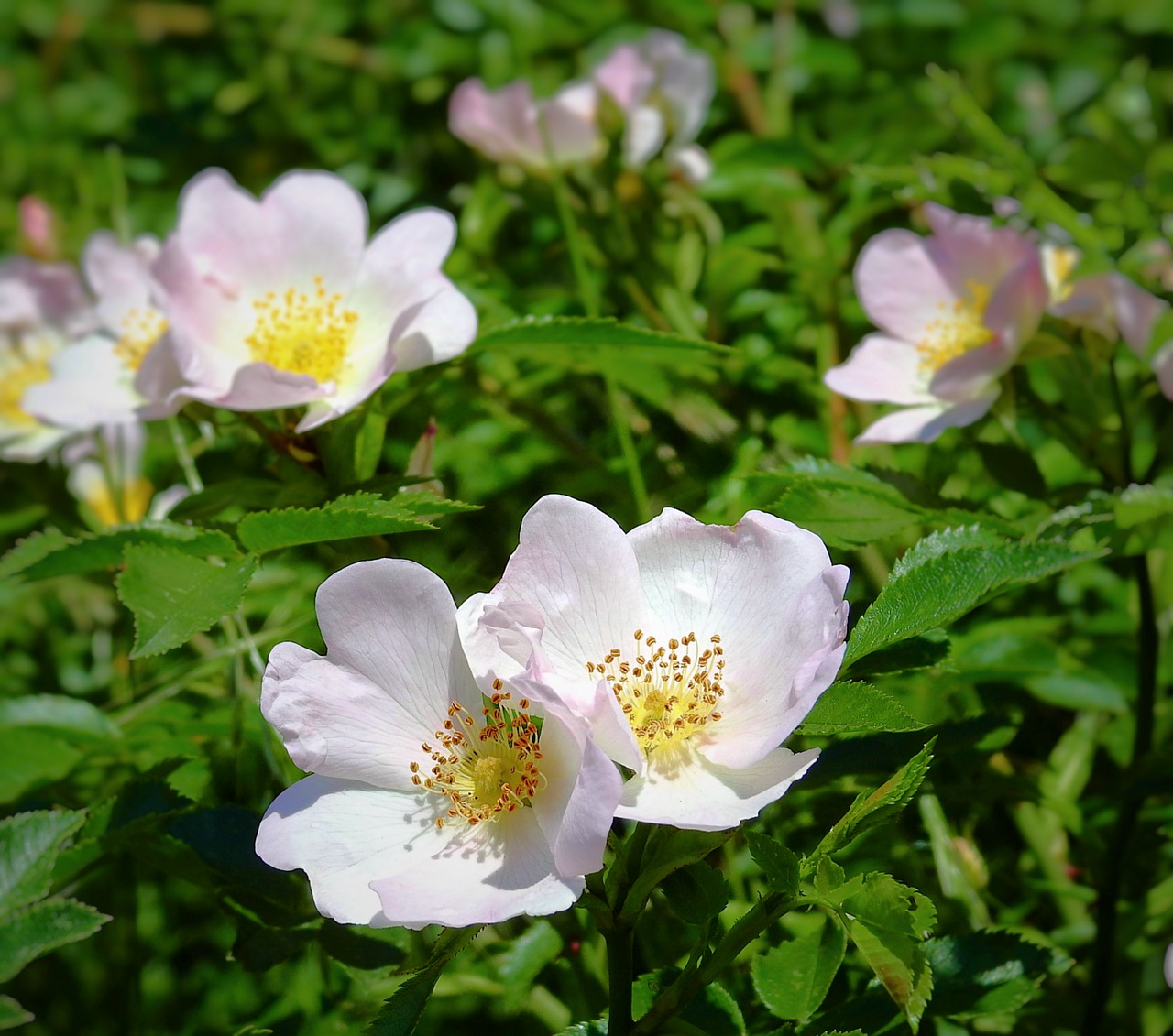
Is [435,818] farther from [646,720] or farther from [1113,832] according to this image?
[1113,832]

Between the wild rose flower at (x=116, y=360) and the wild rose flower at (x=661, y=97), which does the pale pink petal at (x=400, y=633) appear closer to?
the wild rose flower at (x=116, y=360)

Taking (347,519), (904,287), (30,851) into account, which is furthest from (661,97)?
(30,851)

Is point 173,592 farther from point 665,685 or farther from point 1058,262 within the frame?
point 1058,262

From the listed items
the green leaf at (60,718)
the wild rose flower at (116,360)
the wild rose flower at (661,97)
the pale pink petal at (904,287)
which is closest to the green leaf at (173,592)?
the wild rose flower at (116,360)

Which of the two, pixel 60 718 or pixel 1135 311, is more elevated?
pixel 1135 311

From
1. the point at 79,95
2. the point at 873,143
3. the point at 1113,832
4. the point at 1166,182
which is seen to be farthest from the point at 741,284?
the point at 79,95
